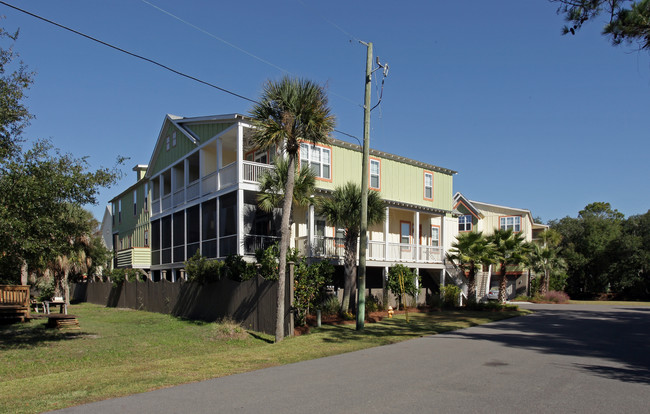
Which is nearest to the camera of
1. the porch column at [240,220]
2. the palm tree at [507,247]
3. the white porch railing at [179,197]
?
the porch column at [240,220]

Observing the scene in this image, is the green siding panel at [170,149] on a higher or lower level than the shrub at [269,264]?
higher

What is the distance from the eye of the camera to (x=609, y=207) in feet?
247

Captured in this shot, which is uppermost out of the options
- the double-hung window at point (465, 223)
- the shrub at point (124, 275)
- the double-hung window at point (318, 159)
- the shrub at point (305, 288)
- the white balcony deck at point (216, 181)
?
the double-hung window at point (318, 159)

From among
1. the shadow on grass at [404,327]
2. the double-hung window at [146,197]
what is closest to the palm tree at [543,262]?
the shadow on grass at [404,327]

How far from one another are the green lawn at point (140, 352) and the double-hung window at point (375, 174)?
676 centimetres

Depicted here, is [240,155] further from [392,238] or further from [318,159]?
[392,238]

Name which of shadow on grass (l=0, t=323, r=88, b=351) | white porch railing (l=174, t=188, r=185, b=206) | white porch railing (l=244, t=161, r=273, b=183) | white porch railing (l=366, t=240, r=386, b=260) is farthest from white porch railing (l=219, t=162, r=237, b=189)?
shadow on grass (l=0, t=323, r=88, b=351)

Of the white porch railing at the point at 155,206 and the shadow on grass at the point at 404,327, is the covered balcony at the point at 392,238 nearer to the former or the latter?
the shadow on grass at the point at 404,327

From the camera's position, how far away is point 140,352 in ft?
45.7

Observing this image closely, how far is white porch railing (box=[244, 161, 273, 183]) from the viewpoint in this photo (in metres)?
21.1

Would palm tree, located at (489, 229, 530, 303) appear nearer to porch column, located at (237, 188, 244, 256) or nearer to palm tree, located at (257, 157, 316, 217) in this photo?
palm tree, located at (257, 157, 316, 217)

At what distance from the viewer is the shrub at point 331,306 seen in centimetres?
2091

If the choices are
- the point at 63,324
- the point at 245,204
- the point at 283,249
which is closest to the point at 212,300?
the point at 245,204

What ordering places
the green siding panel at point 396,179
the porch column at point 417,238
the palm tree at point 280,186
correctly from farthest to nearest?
1. the porch column at point 417,238
2. the green siding panel at point 396,179
3. the palm tree at point 280,186
